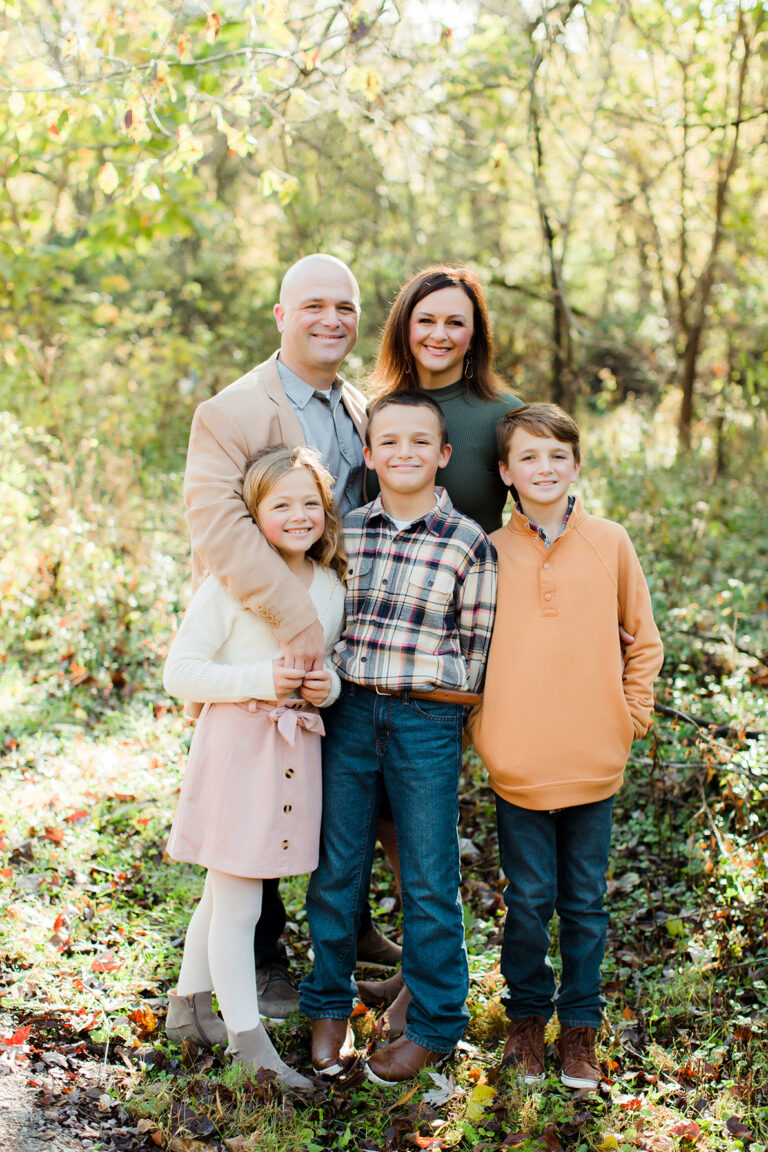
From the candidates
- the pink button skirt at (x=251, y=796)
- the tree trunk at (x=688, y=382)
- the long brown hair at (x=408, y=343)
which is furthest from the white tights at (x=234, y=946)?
the tree trunk at (x=688, y=382)

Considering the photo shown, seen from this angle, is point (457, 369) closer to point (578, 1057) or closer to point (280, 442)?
point (280, 442)

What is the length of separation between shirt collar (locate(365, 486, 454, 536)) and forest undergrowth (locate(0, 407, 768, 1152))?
1428 millimetres

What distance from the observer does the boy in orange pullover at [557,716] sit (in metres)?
2.67

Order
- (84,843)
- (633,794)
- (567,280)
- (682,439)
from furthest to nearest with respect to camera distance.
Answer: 1. (567,280)
2. (682,439)
3. (633,794)
4. (84,843)

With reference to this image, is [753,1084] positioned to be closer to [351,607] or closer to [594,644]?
[594,644]

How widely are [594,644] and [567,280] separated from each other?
35.7ft

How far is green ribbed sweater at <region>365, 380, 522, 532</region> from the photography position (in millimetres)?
3018

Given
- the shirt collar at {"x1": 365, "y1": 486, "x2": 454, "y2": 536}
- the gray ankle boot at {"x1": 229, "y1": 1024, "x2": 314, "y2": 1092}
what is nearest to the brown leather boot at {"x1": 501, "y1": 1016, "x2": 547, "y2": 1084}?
the gray ankle boot at {"x1": 229, "y1": 1024, "x2": 314, "y2": 1092}

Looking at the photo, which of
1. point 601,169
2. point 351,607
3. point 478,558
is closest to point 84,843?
point 351,607

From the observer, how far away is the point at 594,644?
8.86 feet

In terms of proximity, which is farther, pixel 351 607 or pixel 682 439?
pixel 682 439

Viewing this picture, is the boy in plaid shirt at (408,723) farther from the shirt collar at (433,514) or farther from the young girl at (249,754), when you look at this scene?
the young girl at (249,754)

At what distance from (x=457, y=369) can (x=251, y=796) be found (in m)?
1.52

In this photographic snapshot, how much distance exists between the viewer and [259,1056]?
8.77ft
